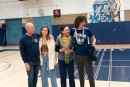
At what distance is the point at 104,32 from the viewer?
47.4ft

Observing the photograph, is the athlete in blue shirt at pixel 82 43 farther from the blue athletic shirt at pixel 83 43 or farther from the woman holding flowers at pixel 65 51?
the woman holding flowers at pixel 65 51

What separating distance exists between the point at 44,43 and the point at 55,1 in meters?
12.2

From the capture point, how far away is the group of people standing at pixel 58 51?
4.27 m

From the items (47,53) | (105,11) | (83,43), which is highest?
(105,11)

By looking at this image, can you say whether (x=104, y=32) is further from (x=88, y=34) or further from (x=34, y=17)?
(x=88, y=34)

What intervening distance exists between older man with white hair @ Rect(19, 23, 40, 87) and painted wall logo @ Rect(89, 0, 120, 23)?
11114mm

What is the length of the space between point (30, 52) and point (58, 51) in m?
0.63

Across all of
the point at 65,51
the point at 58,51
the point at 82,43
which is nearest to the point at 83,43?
the point at 82,43

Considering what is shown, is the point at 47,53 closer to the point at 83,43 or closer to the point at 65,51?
the point at 65,51

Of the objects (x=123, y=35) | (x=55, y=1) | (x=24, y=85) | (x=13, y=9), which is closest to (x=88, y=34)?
(x=24, y=85)

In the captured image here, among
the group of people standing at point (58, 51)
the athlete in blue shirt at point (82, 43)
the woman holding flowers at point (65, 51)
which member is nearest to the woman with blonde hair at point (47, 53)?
the group of people standing at point (58, 51)

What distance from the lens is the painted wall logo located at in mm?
14617

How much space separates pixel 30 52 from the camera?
4.35 metres

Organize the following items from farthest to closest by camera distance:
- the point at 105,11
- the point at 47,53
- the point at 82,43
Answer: the point at 105,11, the point at 47,53, the point at 82,43
